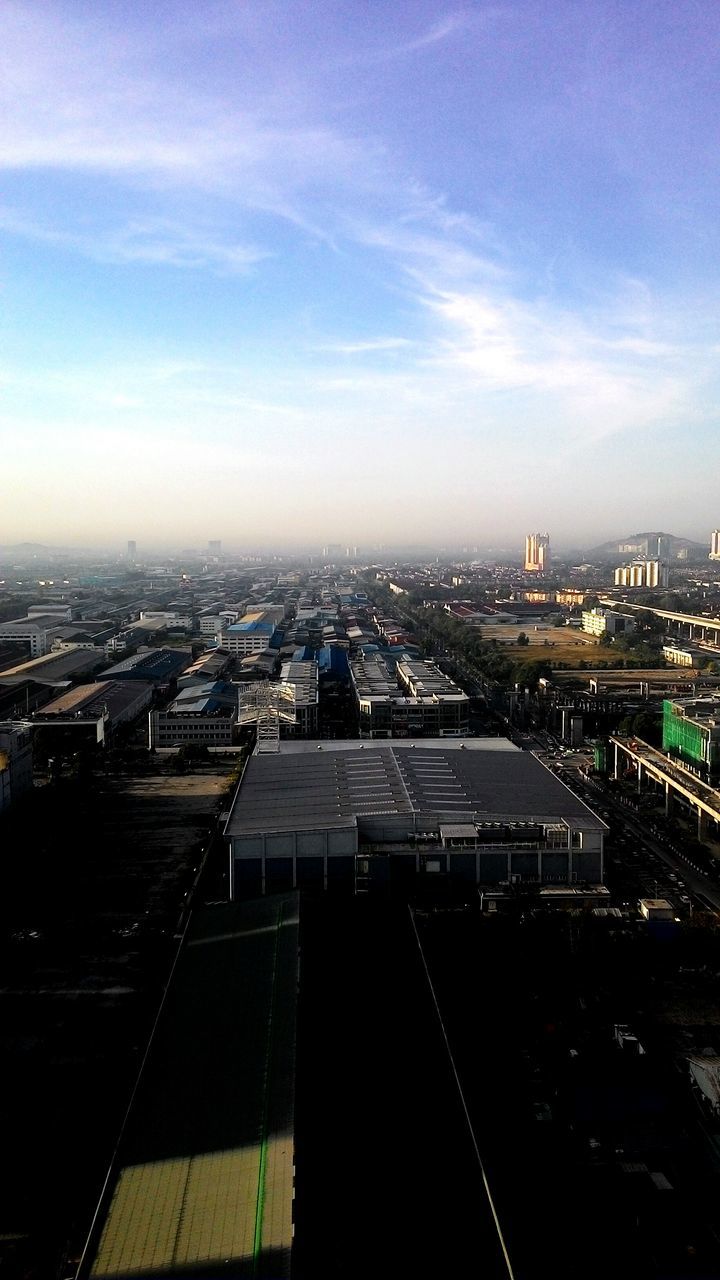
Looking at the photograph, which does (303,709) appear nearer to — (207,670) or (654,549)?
(207,670)

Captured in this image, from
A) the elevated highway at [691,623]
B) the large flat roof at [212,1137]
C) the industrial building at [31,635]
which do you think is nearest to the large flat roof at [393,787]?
the large flat roof at [212,1137]

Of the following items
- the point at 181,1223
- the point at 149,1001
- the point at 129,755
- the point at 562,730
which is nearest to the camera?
the point at 181,1223

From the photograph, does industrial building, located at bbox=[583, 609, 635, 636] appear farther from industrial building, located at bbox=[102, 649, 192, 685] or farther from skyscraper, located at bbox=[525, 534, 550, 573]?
skyscraper, located at bbox=[525, 534, 550, 573]

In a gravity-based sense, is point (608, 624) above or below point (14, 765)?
above

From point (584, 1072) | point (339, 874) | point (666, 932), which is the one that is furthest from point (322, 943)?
point (666, 932)

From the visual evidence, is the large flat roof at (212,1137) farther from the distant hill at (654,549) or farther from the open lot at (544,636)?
the distant hill at (654,549)

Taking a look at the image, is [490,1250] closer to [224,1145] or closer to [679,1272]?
[679,1272]

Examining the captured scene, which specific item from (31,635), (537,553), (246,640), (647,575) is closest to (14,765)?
(246,640)
